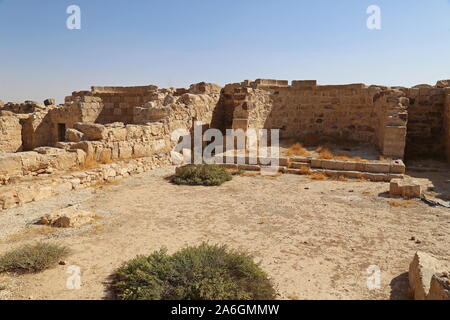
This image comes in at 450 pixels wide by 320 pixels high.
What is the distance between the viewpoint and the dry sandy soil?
378 cm

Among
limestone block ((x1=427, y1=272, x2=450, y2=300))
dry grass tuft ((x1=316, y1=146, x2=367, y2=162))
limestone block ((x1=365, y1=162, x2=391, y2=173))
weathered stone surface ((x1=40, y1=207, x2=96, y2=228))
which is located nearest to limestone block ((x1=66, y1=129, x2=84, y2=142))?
weathered stone surface ((x1=40, y1=207, x2=96, y2=228))

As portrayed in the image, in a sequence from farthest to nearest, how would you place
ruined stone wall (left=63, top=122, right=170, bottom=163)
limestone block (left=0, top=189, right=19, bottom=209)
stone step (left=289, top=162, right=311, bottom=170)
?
stone step (left=289, top=162, right=311, bottom=170) → ruined stone wall (left=63, top=122, right=170, bottom=163) → limestone block (left=0, top=189, right=19, bottom=209)

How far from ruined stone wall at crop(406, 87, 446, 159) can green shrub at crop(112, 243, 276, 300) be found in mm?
9602

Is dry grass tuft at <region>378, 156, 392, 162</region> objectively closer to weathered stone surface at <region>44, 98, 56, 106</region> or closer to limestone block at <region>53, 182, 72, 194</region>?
A: limestone block at <region>53, 182, 72, 194</region>

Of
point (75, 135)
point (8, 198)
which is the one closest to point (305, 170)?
point (75, 135)

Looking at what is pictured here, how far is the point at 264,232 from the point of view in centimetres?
530

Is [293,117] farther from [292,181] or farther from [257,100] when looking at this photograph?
[292,181]

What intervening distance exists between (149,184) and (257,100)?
602 cm

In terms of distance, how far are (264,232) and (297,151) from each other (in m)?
5.84

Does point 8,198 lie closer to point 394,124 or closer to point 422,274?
point 422,274

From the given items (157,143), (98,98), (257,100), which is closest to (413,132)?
(257,100)

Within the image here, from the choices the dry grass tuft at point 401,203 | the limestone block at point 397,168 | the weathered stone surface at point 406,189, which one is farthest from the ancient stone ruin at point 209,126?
the dry grass tuft at point 401,203

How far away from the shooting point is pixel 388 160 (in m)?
9.30
